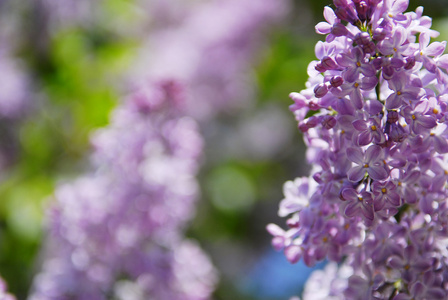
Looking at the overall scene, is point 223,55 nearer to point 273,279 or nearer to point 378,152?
point 273,279

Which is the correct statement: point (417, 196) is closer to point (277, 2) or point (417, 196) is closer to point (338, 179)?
point (338, 179)

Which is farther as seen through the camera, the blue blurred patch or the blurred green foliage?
the blue blurred patch

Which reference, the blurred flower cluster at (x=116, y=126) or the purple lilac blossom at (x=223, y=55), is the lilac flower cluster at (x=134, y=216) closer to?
the blurred flower cluster at (x=116, y=126)

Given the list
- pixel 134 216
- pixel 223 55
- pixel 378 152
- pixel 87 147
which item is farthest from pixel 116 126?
pixel 223 55

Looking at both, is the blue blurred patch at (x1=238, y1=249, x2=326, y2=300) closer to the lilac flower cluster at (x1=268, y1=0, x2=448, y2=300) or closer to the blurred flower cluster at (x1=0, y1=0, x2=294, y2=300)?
the blurred flower cluster at (x1=0, y1=0, x2=294, y2=300)

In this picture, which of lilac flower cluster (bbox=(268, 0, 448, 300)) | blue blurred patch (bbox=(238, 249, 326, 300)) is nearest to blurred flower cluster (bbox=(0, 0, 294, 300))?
blue blurred patch (bbox=(238, 249, 326, 300))

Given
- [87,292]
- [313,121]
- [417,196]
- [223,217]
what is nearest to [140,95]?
[87,292]
